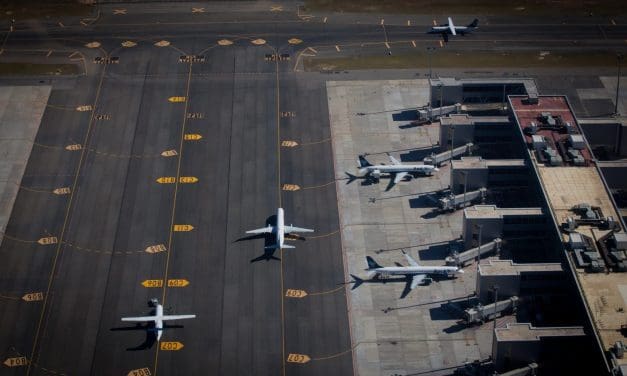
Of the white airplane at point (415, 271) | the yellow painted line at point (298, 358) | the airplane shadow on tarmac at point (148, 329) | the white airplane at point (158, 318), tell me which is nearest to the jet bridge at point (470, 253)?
the white airplane at point (415, 271)

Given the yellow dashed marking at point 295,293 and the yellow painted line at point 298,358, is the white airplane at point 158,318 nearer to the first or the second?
the yellow dashed marking at point 295,293

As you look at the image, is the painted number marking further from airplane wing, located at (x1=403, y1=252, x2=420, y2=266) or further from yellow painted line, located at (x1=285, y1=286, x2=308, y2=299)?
airplane wing, located at (x1=403, y1=252, x2=420, y2=266)

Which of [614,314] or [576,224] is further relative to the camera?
[576,224]

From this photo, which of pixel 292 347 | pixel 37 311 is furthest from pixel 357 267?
pixel 37 311

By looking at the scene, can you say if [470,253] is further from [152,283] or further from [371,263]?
[152,283]

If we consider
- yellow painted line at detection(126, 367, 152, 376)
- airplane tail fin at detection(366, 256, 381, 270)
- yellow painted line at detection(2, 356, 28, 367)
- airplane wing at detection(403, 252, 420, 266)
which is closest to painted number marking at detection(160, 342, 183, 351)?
yellow painted line at detection(126, 367, 152, 376)

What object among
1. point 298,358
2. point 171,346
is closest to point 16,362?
point 171,346

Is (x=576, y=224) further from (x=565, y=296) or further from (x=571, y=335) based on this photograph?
(x=571, y=335)
